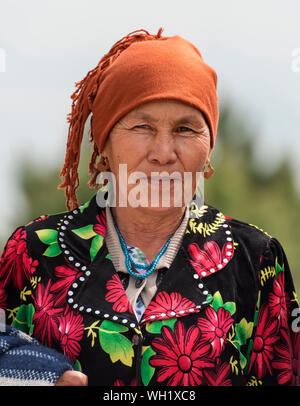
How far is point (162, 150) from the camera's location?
2.88 m

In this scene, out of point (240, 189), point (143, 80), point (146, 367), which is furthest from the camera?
point (240, 189)

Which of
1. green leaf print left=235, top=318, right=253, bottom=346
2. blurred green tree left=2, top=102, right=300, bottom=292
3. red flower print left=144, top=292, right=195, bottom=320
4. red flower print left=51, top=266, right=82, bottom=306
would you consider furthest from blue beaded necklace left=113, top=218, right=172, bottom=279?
blurred green tree left=2, top=102, right=300, bottom=292

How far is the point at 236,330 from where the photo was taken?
9.61 feet

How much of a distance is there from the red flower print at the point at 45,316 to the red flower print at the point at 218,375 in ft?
2.11

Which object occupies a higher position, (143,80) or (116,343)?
(143,80)

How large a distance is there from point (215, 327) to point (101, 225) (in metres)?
0.71

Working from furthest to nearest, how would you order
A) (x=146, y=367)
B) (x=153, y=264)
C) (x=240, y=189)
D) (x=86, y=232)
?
1. (x=240, y=189)
2. (x=86, y=232)
3. (x=153, y=264)
4. (x=146, y=367)

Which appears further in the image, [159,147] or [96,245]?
[96,245]

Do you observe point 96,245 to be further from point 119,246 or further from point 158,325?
point 158,325

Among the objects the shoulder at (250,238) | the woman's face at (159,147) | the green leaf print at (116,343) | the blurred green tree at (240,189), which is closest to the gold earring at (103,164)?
the woman's face at (159,147)

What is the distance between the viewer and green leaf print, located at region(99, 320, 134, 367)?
2799mm

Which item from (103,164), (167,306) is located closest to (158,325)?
(167,306)

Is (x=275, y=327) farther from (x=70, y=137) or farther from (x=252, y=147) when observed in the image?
(x=252, y=147)

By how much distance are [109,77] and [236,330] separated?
1230mm
